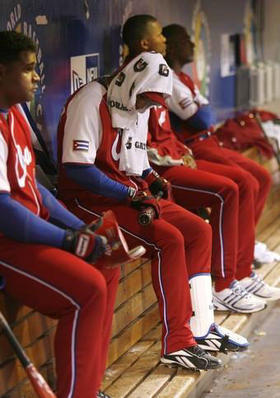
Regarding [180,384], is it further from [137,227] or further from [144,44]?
[144,44]

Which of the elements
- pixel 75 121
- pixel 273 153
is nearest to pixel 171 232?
pixel 75 121

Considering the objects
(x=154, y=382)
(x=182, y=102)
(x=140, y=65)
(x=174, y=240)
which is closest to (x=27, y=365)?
(x=154, y=382)

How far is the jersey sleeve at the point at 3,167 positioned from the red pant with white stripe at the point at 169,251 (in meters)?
0.82

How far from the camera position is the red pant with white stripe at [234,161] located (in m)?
4.93

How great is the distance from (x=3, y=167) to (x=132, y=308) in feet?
4.50

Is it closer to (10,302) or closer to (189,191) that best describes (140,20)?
(189,191)

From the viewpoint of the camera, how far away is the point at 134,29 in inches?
166

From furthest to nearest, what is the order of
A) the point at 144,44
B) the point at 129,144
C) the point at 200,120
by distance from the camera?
the point at 200,120, the point at 144,44, the point at 129,144

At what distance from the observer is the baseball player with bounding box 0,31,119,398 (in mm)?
2793

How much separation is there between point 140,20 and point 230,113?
2473 mm

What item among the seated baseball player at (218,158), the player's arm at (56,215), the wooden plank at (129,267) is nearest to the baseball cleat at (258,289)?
the seated baseball player at (218,158)

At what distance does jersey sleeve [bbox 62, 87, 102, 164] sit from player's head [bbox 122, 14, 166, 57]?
2.33 feet

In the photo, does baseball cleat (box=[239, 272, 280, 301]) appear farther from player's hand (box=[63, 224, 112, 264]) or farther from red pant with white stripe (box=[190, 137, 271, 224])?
player's hand (box=[63, 224, 112, 264])

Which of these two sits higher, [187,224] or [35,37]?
[35,37]
